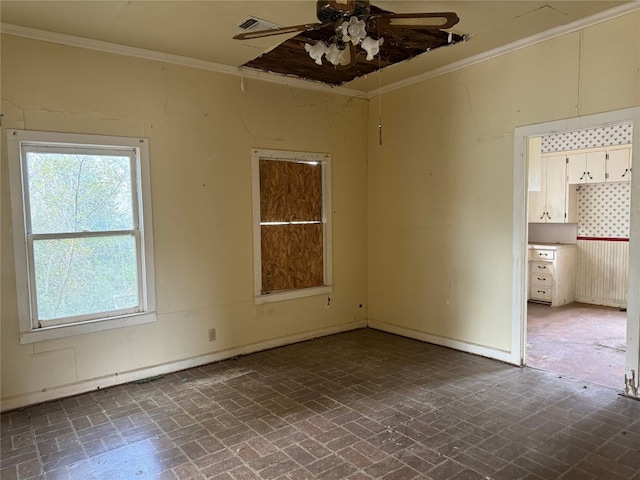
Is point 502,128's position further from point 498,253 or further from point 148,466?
point 148,466

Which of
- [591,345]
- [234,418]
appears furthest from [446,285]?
[234,418]

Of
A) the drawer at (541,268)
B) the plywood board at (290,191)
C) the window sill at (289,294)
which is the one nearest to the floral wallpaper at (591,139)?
the drawer at (541,268)

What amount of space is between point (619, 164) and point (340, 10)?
5402 millimetres

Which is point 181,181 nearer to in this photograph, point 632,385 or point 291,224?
point 291,224

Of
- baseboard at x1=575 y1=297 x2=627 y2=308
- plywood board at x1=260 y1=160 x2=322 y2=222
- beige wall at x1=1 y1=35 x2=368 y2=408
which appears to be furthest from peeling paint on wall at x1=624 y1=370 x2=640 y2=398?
baseboard at x1=575 y1=297 x2=627 y2=308

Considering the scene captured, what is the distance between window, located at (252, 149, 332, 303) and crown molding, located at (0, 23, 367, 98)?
0.78 m

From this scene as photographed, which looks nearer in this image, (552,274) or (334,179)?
(334,179)

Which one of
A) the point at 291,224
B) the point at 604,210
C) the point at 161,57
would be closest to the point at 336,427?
the point at 291,224

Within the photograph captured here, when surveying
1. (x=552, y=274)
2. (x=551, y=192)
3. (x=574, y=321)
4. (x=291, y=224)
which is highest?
(x=551, y=192)

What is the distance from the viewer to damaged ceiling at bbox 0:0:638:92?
2.95 meters

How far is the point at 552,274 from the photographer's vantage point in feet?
20.8

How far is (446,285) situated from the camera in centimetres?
457

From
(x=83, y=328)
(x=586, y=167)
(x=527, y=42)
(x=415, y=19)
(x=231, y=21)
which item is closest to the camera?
(x=415, y=19)

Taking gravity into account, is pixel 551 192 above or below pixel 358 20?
below
